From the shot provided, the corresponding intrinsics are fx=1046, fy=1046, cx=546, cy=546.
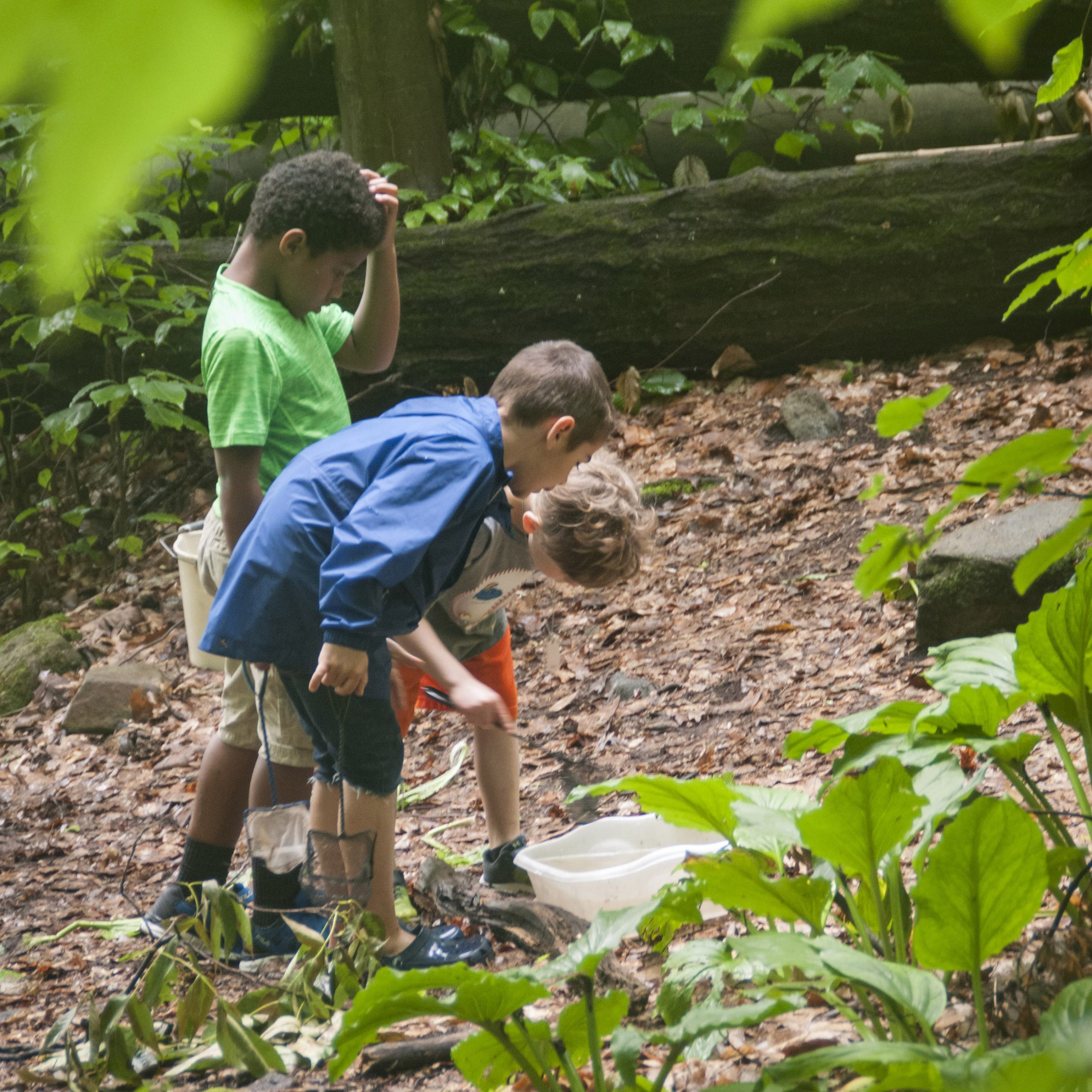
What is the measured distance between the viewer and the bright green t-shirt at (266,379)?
232 cm

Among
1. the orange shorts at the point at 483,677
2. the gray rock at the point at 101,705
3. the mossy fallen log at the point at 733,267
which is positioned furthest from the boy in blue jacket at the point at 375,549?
the mossy fallen log at the point at 733,267

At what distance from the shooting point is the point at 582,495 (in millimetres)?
2385

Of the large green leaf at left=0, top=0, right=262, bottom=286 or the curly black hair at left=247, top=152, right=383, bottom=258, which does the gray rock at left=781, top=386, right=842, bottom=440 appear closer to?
the curly black hair at left=247, top=152, right=383, bottom=258

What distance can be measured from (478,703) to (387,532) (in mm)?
439

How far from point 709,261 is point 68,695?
142 inches

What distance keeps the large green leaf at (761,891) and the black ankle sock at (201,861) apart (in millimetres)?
1513

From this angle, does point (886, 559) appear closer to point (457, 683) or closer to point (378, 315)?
point (457, 683)

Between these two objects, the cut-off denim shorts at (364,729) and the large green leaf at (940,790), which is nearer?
the large green leaf at (940,790)

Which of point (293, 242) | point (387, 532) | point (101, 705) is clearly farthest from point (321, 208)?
point (101, 705)

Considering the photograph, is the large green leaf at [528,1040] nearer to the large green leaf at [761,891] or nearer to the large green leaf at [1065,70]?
the large green leaf at [761,891]

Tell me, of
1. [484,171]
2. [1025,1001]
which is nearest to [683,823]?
[1025,1001]

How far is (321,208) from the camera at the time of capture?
7.88ft

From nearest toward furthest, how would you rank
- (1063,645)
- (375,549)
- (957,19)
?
(957,19)
(1063,645)
(375,549)

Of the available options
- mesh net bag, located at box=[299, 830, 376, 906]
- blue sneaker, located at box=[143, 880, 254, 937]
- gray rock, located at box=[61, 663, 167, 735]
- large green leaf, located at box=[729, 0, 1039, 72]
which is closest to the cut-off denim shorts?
mesh net bag, located at box=[299, 830, 376, 906]
